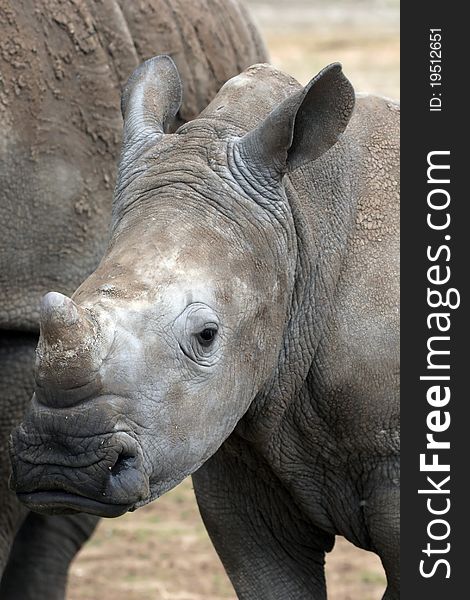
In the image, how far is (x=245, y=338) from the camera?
5.16 metres

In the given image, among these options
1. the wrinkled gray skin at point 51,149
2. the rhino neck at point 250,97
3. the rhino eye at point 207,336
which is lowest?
the rhino eye at point 207,336

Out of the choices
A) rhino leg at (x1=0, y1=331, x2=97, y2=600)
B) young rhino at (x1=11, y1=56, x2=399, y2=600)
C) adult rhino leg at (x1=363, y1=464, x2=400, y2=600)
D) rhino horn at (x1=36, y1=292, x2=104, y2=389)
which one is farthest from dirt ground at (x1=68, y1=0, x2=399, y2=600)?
rhino horn at (x1=36, y1=292, x2=104, y2=389)

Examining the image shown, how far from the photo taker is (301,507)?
5848 millimetres

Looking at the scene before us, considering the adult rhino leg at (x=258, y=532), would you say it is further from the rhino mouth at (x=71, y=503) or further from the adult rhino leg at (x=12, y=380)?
the adult rhino leg at (x=12, y=380)

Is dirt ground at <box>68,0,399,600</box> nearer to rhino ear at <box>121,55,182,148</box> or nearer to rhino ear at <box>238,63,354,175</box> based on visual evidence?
rhino ear at <box>121,55,182,148</box>

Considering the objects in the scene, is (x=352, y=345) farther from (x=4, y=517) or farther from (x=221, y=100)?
(x=4, y=517)

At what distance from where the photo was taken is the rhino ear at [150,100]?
556cm

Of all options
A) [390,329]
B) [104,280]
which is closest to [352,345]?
[390,329]

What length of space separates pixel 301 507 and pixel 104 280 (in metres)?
1.37

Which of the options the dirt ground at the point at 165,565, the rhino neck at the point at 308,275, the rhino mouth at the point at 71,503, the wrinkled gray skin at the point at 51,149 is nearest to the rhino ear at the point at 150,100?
the rhino neck at the point at 308,275

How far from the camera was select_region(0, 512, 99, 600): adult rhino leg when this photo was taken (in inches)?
319

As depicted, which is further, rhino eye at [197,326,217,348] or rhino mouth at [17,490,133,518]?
rhino eye at [197,326,217,348]

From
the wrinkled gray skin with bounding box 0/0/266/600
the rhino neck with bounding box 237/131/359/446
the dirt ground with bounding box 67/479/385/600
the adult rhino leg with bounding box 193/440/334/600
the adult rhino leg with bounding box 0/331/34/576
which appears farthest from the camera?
the dirt ground with bounding box 67/479/385/600

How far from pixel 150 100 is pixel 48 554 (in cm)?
317
